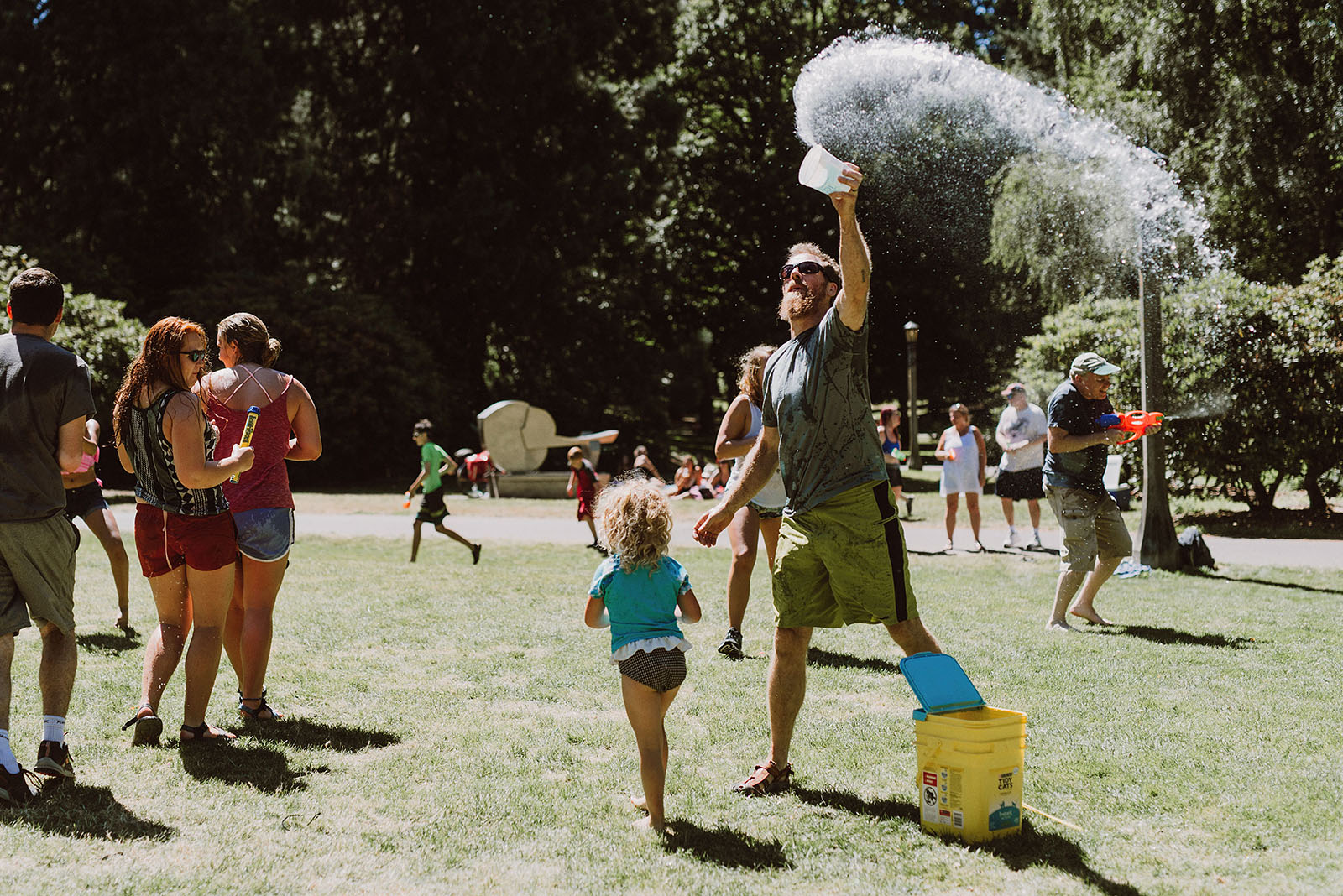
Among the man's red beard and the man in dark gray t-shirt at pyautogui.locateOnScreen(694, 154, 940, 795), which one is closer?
the man in dark gray t-shirt at pyautogui.locateOnScreen(694, 154, 940, 795)

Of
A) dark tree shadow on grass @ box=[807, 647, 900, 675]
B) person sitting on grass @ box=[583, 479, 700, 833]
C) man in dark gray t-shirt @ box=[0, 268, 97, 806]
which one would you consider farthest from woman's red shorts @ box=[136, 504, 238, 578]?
dark tree shadow on grass @ box=[807, 647, 900, 675]

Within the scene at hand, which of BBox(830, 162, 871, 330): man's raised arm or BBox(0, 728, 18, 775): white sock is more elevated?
BBox(830, 162, 871, 330): man's raised arm

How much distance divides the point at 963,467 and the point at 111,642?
28.2ft

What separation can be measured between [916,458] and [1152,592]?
18.1 m

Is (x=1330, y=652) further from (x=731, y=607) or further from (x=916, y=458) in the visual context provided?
(x=916, y=458)

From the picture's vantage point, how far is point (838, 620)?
441 centimetres

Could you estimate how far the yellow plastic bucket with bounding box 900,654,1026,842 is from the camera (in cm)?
388

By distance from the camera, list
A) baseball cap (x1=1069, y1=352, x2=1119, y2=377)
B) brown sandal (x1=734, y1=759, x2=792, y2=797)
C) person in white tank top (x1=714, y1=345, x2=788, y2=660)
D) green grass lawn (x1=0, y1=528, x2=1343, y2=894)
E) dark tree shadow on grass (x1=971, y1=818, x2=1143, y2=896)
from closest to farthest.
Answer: dark tree shadow on grass (x1=971, y1=818, x2=1143, y2=896) < green grass lawn (x1=0, y1=528, x2=1343, y2=894) < brown sandal (x1=734, y1=759, x2=792, y2=797) < person in white tank top (x1=714, y1=345, x2=788, y2=660) < baseball cap (x1=1069, y1=352, x2=1119, y2=377)

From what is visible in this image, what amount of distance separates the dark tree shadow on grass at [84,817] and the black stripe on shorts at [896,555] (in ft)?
9.08

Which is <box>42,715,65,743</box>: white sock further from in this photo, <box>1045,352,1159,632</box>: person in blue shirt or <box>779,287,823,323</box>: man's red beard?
<box>1045,352,1159,632</box>: person in blue shirt

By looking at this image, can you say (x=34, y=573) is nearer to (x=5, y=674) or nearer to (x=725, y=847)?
(x=5, y=674)

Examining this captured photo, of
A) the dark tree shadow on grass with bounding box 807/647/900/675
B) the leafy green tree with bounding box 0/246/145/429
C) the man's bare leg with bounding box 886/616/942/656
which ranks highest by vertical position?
the leafy green tree with bounding box 0/246/145/429

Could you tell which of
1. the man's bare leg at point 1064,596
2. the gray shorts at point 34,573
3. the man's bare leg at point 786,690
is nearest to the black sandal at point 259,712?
the gray shorts at point 34,573

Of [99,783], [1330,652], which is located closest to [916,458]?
[1330,652]
